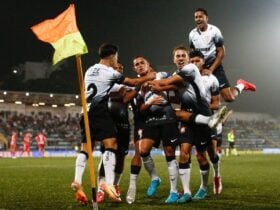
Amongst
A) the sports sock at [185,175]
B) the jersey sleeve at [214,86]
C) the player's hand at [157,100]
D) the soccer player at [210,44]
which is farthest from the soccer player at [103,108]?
the soccer player at [210,44]

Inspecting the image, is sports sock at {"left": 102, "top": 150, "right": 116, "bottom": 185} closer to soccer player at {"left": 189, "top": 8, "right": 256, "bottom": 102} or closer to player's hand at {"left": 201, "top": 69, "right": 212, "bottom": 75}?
player's hand at {"left": 201, "top": 69, "right": 212, "bottom": 75}

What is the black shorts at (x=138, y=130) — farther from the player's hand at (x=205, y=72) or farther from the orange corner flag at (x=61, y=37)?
the orange corner flag at (x=61, y=37)

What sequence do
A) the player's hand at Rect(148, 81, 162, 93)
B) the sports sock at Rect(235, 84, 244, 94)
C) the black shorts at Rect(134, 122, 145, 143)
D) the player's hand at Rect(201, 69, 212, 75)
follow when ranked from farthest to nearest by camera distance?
the sports sock at Rect(235, 84, 244, 94), the player's hand at Rect(201, 69, 212, 75), the black shorts at Rect(134, 122, 145, 143), the player's hand at Rect(148, 81, 162, 93)

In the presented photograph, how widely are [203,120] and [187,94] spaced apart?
0.61m

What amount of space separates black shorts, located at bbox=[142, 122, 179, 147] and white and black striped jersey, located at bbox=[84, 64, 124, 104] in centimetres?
103

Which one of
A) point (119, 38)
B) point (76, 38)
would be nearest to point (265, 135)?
point (119, 38)

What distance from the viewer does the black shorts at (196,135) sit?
8023 millimetres

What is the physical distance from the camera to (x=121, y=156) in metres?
8.93

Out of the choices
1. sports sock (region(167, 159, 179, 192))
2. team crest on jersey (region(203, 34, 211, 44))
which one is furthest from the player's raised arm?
team crest on jersey (region(203, 34, 211, 44))

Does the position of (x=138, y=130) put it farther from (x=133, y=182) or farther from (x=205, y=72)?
(x=205, y=72)

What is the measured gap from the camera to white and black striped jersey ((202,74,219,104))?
8708 millimetres

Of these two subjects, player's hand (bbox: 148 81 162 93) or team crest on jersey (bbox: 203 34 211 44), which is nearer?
player's hand (bbox: 148 81 162 93)

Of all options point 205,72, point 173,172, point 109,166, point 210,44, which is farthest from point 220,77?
point 109,166

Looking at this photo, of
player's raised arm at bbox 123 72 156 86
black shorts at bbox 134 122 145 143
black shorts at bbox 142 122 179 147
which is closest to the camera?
player's raised arm at bbox 123 72 156 86
